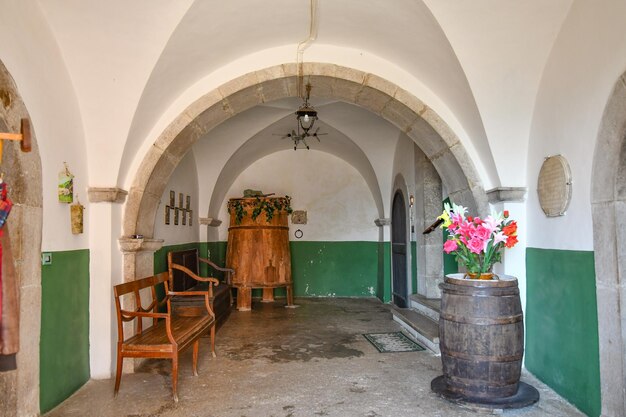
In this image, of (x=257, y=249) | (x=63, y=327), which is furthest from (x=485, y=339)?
(x=257, y=249)

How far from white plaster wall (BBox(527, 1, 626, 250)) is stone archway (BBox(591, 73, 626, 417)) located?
4.4 inches

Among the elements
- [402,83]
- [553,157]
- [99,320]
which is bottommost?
[99,320]

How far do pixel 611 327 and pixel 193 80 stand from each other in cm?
364

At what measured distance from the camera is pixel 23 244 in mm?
2953

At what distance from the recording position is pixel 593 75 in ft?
9.78

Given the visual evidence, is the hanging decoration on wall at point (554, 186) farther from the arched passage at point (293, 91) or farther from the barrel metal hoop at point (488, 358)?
the barrel metal hoop at point (488, 358)

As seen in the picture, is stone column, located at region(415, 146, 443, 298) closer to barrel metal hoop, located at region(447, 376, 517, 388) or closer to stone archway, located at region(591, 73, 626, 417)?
barrel metal hoop, located at region(447, 376, 517, 388)

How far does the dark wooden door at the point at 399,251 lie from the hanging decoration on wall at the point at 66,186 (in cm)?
440

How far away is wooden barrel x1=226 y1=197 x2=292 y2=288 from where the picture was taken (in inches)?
285

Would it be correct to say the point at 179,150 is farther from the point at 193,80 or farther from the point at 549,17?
the point at 549,17

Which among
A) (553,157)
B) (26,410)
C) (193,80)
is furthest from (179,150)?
(553,157)

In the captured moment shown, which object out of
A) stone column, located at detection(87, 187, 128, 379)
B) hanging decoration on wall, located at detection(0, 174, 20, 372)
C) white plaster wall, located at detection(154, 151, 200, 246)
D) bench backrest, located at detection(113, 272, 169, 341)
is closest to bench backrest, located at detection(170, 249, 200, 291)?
white plaster wall, located at detection(154, 151, 200, 246)

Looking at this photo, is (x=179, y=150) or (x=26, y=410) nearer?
(x=26, y=410)

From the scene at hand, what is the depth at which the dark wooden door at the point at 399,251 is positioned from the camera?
6.72 metres
